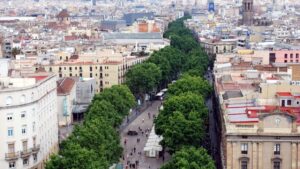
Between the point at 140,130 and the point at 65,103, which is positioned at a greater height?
the point at 65,103

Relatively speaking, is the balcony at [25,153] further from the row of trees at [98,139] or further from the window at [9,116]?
the window at [9,116]

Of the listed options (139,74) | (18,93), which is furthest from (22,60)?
(18,93)

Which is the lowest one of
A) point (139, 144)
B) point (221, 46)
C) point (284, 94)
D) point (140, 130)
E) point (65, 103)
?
point (139, 144)

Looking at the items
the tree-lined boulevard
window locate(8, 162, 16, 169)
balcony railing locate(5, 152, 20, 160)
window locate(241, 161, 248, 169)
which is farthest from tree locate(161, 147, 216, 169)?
window locate(8, 162, 16, 169)

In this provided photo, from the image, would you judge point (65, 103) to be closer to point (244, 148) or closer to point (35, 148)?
point (35, 148)

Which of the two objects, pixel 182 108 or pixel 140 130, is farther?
pixel 140 130

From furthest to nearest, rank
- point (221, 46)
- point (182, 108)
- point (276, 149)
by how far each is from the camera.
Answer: point (221, 46)
point (182, 108)
point (276, 149)

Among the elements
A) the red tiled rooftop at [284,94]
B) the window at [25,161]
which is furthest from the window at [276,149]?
the window at [25,161]

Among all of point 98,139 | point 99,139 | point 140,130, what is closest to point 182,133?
point 99,139
